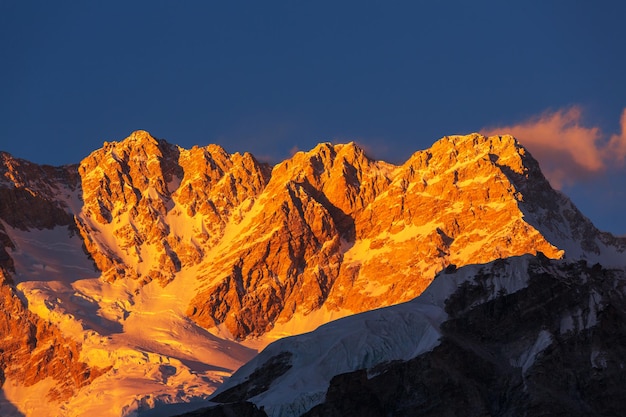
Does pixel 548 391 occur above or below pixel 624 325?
below

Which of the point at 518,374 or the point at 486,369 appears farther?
the point at 486,369

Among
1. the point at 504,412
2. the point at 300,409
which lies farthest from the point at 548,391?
the point at 300,409

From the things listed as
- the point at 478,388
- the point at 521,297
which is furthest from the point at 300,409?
the point at 521,297

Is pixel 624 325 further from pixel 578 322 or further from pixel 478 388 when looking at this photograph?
pixel 478 388

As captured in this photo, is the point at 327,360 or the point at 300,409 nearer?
the point at 300,409

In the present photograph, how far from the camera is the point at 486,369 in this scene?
185 meters

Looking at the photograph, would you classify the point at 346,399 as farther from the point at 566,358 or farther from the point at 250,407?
the point at 566,358

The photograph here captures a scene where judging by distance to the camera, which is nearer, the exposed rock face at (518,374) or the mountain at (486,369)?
the exposed rock face at (518,374)

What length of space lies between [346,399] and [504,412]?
17737mm

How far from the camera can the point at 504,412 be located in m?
176

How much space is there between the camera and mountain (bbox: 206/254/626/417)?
177000mm

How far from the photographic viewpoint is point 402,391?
594 ft

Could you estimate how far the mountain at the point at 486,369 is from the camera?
177000 mm

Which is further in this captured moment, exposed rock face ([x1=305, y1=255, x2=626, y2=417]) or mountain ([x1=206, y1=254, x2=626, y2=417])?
mountain ([x1=206, y1=254, x2=626, y2=417])
